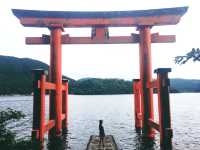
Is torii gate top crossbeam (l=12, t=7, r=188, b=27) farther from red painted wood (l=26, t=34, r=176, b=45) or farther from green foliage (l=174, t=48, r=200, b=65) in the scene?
green foliage (l=174, t=48, r=200, b=65)

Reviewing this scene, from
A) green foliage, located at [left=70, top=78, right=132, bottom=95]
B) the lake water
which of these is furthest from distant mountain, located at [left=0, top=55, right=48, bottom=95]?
the lake water

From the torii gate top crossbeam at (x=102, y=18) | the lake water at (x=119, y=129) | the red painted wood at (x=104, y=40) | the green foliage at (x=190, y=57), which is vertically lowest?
the lake water at (x=119, y=129)

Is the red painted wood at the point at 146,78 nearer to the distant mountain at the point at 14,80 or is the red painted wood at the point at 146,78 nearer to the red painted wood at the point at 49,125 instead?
the red painted wood at the point at 49,125

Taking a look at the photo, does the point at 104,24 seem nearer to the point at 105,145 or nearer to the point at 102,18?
the point at 102,18

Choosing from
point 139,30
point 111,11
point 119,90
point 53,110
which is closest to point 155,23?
point 139,30

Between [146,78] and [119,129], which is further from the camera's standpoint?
[119,129]

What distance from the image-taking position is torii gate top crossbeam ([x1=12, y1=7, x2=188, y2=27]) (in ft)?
37.3

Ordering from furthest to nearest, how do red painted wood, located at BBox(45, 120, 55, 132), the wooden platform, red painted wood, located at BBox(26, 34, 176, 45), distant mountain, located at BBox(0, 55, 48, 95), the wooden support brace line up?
distant mountain, located at BBox(0, 55, 48, 95) < red painted wood, located at BBox(26, 34, 176, 45) < red painted wood, located at BBox(45, 120, 55, 132) < the wooden platform < the wooden support brace

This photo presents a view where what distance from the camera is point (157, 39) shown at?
482 inches

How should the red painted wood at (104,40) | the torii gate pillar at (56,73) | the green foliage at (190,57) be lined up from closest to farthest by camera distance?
the green foliage at (190,57), the torii gate pillar at (56,73), the red painted wood at (104,40)

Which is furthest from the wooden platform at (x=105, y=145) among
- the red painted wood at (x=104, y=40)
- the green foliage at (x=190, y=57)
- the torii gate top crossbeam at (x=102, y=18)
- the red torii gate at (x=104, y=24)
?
the green foliage at (x=190, y=57)

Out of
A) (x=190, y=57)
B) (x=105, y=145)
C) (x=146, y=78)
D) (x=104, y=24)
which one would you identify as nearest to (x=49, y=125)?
(x=105, y=145)

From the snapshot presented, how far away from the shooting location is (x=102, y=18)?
11.6 metres

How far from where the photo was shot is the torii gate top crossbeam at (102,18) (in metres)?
11.4
